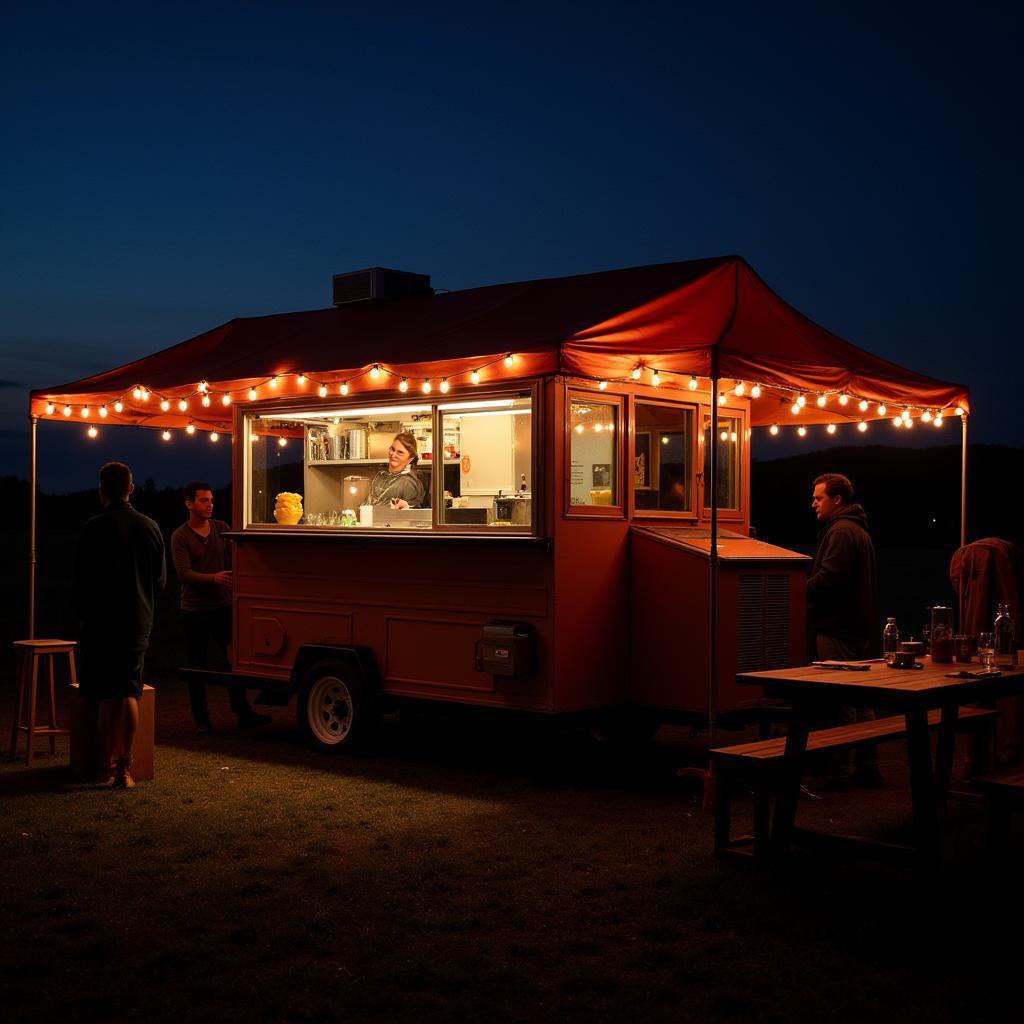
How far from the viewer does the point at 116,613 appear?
8242 millimetres

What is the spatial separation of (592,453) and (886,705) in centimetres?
332

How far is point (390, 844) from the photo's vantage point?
698cm

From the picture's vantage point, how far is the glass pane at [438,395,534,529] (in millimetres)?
8953

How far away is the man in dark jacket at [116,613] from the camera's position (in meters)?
8.23

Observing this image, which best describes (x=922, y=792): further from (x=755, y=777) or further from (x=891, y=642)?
(x=891, y=642)

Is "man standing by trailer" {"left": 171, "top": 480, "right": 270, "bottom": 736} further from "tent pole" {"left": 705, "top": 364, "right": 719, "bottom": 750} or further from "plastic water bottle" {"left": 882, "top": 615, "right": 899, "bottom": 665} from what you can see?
"plastic water bottle" {"left": 882, "top": 615, "right": 899, "bottom": 665}

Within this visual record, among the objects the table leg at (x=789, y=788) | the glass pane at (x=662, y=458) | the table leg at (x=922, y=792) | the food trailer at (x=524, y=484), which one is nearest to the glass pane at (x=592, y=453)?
the food trailer at (x=524, y=484)

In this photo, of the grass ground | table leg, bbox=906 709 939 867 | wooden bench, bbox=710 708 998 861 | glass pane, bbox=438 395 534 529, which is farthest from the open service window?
table leg, bbox=906 709 939 867

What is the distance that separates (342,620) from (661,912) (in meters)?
4.56

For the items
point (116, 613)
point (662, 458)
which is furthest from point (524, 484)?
point (116, 613)

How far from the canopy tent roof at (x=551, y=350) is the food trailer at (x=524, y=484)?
25mm

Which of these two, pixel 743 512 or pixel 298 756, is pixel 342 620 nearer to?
pixel 298 756

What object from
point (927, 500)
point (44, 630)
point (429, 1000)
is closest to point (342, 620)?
point (429, 1000)

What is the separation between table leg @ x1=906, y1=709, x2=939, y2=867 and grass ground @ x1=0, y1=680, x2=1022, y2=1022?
18 cm
